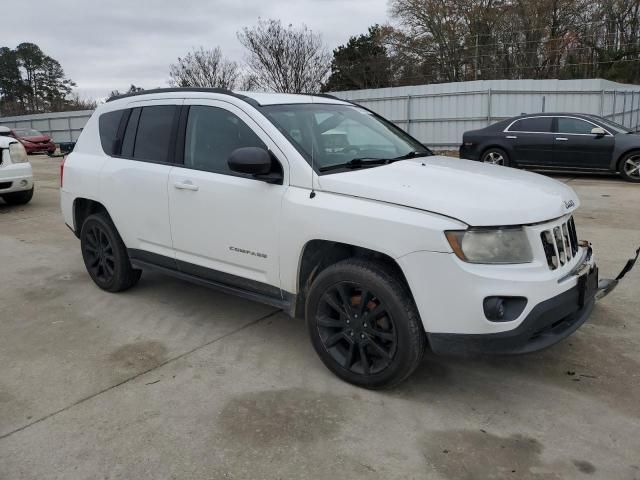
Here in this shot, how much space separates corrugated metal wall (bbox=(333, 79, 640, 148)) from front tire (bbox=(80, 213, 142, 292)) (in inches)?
646

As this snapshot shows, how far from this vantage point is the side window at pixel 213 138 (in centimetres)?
381

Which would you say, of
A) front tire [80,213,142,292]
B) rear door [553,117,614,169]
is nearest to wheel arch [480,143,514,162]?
rear door [553,117,614,169]

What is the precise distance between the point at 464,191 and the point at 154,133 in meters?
2.63

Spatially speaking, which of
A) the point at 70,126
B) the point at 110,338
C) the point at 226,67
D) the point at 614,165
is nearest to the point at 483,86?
the point at 614,165

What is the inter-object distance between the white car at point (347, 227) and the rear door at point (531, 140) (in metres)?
8.85

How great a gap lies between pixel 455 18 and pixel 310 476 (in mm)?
38896

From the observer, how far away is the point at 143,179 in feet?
14.4

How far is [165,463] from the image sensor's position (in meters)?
2.67

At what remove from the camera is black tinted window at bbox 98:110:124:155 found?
487 cm

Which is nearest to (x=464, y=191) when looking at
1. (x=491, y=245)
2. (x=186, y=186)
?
(x=491, y=245)

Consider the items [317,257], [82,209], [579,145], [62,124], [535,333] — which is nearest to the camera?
[535,333]

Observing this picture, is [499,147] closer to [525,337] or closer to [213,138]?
A: [213,138]

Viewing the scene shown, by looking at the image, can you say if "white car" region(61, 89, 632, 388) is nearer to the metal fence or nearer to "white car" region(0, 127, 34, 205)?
"white car" region(0, 127, 34, 205)

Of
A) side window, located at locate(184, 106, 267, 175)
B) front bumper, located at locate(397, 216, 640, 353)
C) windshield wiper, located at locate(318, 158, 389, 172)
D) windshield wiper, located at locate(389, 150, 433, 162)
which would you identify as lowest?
front bumper, located at locate(397, 216, 640, 353)
